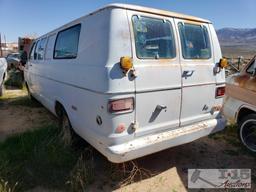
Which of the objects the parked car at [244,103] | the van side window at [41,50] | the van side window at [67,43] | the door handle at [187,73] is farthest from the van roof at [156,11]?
the van side window at [41,50]

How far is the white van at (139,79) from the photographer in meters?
2.76

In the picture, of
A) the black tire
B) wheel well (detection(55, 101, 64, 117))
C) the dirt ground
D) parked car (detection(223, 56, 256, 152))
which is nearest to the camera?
the dirt ground

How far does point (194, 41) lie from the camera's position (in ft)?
A: 11.5

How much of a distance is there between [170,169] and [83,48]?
2.27 m

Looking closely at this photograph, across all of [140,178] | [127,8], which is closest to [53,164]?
[140,178]

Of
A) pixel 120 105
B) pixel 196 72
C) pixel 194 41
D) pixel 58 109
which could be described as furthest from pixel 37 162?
pixel 194 41

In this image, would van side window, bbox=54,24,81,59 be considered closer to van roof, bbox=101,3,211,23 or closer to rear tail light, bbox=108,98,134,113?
van roof, bbox=101,3,211,23

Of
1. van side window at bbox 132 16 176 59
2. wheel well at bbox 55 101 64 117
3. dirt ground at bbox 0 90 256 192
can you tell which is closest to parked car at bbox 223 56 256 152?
dirt ground at bbox 0 90 256 192

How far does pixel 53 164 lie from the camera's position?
3559mm

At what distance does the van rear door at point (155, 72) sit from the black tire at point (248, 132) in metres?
1.72

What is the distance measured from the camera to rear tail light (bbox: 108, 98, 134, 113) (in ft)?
8.89

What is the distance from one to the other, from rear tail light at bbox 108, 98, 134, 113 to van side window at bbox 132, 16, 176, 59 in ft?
1.89

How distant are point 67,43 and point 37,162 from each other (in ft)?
6.39

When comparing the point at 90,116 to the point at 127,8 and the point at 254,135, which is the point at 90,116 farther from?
the point at 254,135
